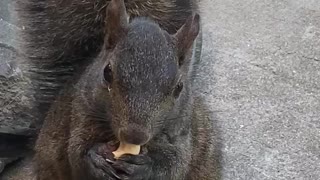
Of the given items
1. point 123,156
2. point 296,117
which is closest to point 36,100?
point 123,156

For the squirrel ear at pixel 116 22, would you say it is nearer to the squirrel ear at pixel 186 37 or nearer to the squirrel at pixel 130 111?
the squirrel at pixel 130 111

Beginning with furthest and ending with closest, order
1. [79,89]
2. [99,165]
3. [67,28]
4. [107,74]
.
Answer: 1. [67,28]
2. [79,89]
3. [99,165]
4. [107,74]

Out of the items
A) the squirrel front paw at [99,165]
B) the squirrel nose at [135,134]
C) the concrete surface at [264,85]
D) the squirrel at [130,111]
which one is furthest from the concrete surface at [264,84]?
the squirrel nose at [135,134]

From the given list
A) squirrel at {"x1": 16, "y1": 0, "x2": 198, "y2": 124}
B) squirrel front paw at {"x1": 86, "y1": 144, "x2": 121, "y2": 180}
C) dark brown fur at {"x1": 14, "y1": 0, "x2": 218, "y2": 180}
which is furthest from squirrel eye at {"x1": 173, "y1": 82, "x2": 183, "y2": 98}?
squirrel at {"x1": 16, "y1": 0, "x2": 198, "y2": 124}

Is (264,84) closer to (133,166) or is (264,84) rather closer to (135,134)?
(133,166)

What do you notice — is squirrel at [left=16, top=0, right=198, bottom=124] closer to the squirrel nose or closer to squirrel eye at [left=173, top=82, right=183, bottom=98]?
squirrel eye at [left=173, top=82, right=183, bottom=98]

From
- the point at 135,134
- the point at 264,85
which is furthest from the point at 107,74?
the point at 264,85

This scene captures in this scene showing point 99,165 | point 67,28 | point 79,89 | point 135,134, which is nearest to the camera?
point 135,134

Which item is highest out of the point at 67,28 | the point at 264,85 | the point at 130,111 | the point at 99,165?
the point at 130,111
